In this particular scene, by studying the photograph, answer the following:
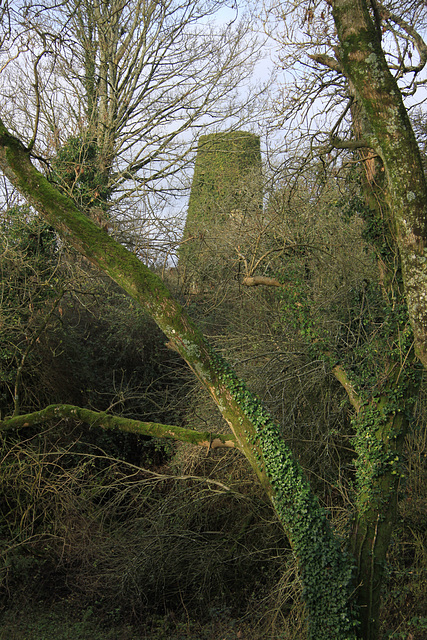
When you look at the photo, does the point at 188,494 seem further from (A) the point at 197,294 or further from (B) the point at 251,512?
(A) the point at 197,294

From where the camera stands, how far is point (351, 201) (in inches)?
252

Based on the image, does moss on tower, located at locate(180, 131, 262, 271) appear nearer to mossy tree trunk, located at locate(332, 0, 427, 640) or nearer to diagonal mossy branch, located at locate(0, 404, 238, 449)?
diagonal mossy branch, located at locate(0, 404, 238, 449)

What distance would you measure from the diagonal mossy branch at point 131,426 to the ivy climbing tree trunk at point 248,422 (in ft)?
1.42

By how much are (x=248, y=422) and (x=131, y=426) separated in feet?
5.16

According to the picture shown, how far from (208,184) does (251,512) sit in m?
9.39

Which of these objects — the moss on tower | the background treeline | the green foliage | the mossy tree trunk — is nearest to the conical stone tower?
the moss on tower

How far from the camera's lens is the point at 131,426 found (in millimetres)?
6262

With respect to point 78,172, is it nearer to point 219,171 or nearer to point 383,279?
point 383,279

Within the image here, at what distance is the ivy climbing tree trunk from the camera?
5172 mm

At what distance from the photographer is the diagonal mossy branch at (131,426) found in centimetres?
588

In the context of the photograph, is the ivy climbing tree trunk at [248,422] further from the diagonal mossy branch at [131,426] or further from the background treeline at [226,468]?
the background treeline at [226,468]

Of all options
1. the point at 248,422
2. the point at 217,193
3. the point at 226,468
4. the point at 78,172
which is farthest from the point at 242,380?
the point at 217,193

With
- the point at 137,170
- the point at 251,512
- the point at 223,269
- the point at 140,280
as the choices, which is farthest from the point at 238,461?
the point at 137,170

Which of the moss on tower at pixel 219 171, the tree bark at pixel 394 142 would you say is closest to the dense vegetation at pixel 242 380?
the tree bark at pixel 394 142
